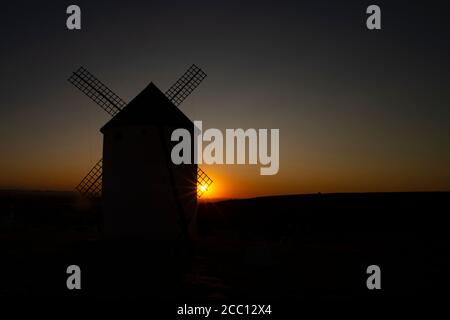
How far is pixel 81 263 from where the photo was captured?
46.2ft

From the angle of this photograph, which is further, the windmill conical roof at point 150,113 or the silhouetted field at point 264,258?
the windmill conical roof at point 150,113

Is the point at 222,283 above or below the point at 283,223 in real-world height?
below

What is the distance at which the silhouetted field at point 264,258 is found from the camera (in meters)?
10.6

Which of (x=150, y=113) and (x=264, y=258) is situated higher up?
(x=150, y=113)

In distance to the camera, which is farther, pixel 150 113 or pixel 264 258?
pixel 150 113

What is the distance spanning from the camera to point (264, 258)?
43.4ft

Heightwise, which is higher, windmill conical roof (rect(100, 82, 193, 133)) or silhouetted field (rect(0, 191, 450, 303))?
windmill conical roof (rect(100, 82, 193, 133))

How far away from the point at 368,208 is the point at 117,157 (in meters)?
18.5

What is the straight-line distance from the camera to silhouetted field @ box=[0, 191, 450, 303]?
1058 centimetres

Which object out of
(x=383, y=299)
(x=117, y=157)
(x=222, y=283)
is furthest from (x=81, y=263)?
(x=383, y=299)

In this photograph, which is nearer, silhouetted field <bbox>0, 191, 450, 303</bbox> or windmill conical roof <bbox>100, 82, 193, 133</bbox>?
silhouetted field <bbox>0, 191, 450, 303</bbox>

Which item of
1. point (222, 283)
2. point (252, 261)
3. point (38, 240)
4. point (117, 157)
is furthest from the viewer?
point (38, 240)

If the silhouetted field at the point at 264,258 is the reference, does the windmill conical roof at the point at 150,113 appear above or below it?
above
